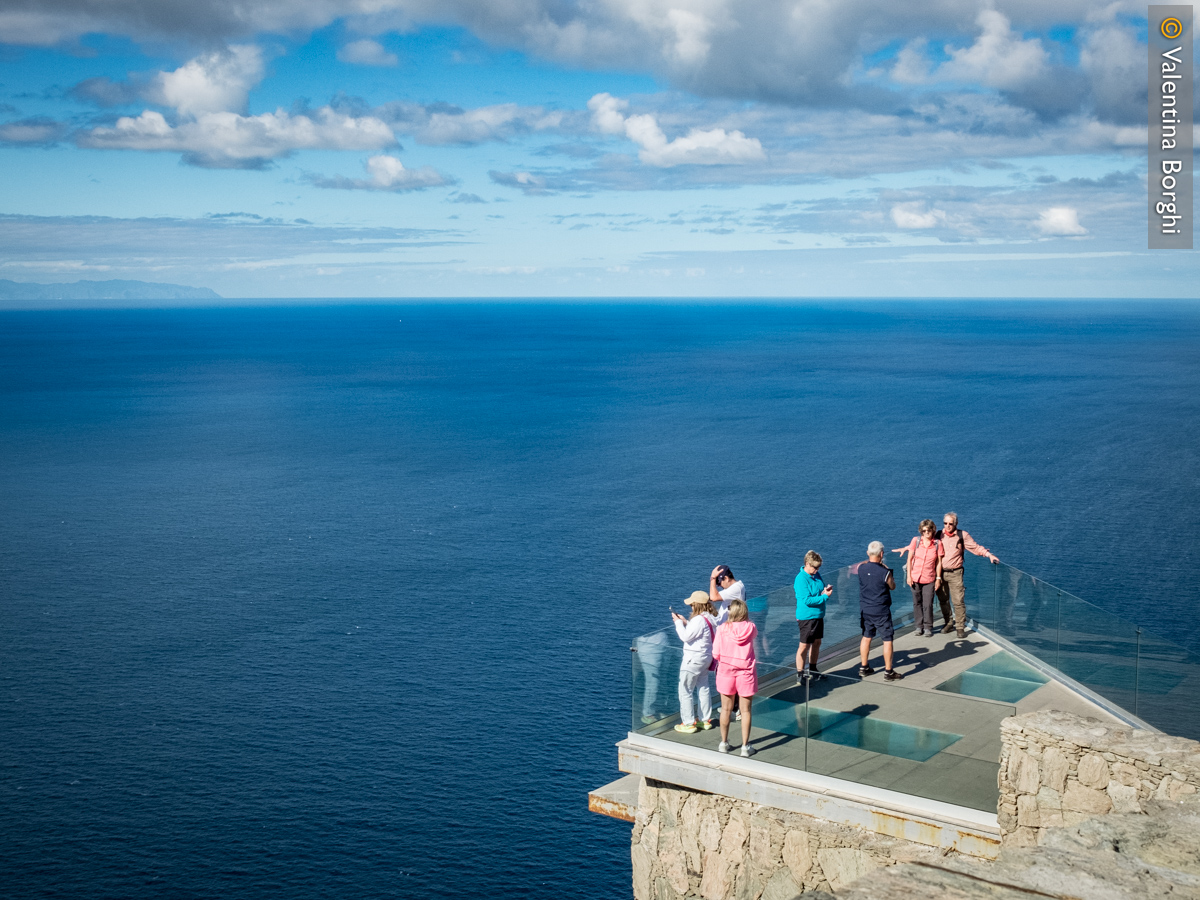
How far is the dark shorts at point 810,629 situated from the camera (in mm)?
14797

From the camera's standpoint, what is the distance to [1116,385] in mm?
135125

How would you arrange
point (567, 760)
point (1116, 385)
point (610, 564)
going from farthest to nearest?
1. point (1116, 385)
2. point (610, 564)
3. point (567, 760)

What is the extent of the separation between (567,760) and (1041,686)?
2496cm

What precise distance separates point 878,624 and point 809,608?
122 centimetres

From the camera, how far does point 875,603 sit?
1516 centimetres

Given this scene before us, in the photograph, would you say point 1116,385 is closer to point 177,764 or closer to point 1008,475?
point 1008,475

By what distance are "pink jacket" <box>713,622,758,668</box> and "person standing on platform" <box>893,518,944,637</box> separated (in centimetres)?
496

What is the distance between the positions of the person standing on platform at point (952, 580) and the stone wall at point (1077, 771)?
6.17 meters

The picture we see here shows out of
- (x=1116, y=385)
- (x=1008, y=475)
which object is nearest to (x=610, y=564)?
(x=1008, y=475)

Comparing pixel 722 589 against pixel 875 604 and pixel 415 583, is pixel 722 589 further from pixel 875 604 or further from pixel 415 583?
pixel 415 583

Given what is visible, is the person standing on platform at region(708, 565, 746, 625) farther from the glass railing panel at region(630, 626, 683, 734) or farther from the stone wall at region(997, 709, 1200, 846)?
the stone wall at region(997, 709, 1200, 846)

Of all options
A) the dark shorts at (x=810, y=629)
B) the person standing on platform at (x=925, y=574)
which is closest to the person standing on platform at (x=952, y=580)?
the person standing on platform at (x=925, y=574)

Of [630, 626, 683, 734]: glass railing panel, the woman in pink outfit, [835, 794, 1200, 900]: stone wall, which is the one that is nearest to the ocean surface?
[630, 626, 683, 734]: glass railing panel

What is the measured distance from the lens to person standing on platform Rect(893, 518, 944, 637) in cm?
1659
